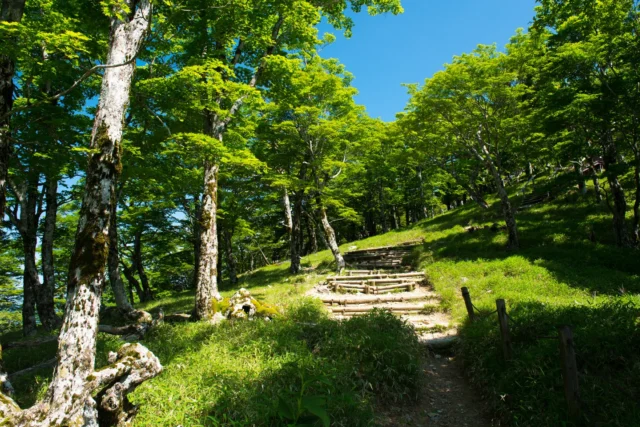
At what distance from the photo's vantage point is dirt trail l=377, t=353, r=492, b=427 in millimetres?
5340

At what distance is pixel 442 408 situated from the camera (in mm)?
5797

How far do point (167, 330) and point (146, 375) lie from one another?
473cm

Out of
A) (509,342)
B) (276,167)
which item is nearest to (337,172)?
(276,167)

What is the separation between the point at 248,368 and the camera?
575 centimetres

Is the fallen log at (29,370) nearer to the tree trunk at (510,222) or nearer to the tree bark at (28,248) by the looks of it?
the tree bark at (28,248)

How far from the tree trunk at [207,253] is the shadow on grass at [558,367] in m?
7.22

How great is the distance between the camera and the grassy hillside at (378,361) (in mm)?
4473

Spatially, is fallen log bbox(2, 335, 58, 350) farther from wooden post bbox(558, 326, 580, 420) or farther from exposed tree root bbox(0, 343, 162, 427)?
wooden post bbox(558, 326, 580, 420)

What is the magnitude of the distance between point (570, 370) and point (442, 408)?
2315 millimetres

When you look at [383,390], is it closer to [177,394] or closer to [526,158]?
[177,394]

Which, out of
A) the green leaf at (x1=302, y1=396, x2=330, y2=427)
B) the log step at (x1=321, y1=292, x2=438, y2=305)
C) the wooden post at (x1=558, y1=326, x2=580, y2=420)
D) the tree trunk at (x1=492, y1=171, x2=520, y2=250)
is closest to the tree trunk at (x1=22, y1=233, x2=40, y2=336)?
the log step at (x1=321, y1=292, x2=438, y2=305)

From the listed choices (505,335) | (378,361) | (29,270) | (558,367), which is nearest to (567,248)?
(505,335)

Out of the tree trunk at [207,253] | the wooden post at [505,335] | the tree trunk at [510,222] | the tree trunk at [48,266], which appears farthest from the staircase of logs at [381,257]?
the tree trunk at [48,266]

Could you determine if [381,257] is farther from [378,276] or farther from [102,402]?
[102,402]
